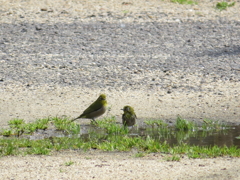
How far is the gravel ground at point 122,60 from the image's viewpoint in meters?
10.2

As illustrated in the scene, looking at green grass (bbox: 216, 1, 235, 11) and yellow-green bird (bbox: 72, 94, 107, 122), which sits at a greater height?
green grass (bbox: 216, 1, 235, 11)

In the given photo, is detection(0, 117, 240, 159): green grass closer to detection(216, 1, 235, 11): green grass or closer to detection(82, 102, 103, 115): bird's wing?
detection(82, 102, 103, 115): bird's wing

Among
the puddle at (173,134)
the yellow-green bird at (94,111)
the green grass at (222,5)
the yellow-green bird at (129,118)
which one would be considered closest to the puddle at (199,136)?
the puddle at (173,134)

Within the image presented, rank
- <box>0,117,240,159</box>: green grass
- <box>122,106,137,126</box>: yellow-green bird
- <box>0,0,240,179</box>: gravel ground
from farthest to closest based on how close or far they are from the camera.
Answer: <box>0,0,240,179</box>: gravel ground
<box>122,106,137,126</box>: yellow-green bird
<box>0,117,240,159</box>: green grass

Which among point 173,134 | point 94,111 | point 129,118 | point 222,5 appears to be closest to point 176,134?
point 173,134

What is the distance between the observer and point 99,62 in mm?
13172

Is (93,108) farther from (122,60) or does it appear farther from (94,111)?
(122,60)

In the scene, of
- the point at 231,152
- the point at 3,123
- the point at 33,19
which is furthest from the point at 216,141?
the point at 33,19

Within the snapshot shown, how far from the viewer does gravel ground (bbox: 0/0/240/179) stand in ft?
33.6

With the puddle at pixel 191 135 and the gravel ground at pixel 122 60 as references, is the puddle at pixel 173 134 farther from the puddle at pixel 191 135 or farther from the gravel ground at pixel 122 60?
the gravel ground at pixel 122 60

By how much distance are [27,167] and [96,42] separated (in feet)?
28.3

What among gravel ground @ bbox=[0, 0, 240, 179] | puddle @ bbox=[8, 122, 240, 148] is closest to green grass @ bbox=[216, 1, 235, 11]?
gravel ground @ bbox=[0, 0, 240, 179]

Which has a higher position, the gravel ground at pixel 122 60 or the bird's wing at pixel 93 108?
the gravel ground at pixel 122 60

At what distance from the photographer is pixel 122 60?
13.3 metres
